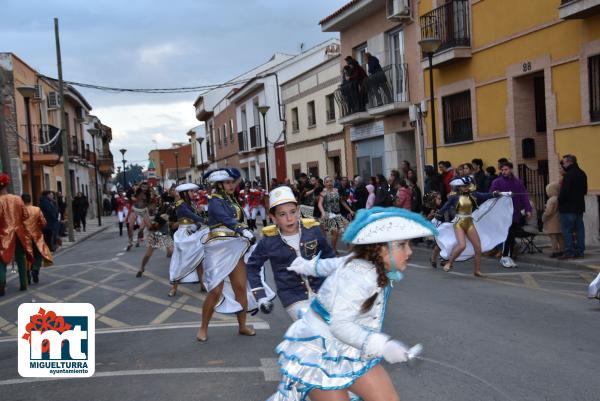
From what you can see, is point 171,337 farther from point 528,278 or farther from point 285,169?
point 285,169

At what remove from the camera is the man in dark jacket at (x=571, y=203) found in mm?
11609

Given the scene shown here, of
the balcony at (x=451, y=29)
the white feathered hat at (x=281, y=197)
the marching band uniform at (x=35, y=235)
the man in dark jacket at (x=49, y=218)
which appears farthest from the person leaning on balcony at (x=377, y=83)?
the white feathered hat at (x=281, y=197)

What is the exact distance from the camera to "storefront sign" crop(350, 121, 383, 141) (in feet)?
80.0

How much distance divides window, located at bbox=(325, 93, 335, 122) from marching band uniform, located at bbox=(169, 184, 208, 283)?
19.5 meters

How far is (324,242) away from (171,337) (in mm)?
3014

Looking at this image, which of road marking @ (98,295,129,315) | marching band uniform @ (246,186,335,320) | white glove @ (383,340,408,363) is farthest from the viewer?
road marking @ (98,295,129,315)

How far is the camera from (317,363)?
3.16 metres

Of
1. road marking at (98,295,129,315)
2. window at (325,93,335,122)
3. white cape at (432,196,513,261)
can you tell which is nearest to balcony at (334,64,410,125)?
window at (325,93,335,122)

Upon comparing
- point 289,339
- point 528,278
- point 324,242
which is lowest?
point 528,278

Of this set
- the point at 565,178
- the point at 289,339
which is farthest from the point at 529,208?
the point at 289,339

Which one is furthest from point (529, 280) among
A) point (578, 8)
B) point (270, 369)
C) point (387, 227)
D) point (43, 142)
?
point (43, 142)

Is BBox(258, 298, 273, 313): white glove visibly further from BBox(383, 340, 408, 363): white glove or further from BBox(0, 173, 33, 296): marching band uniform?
BBox(0, 173, 33, 296): marching band uniform

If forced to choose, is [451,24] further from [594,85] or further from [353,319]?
[353,319]

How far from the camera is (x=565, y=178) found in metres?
11.7
